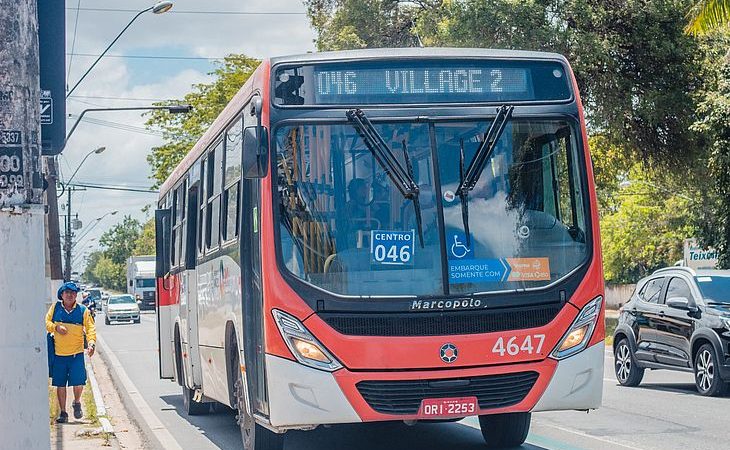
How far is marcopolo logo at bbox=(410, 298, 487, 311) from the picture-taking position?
29.0ft

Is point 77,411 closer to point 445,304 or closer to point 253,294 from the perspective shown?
point 253,294

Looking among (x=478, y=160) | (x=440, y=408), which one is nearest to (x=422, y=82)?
(x=478, y=160)

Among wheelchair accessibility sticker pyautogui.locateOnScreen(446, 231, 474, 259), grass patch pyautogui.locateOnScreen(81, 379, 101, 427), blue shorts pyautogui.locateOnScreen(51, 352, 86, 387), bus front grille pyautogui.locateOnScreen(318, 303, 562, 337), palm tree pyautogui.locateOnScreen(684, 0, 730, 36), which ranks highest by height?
palm tree pyautogui.locateOnScreen(684, 0, 730, 36)

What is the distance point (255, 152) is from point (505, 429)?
12.5ft

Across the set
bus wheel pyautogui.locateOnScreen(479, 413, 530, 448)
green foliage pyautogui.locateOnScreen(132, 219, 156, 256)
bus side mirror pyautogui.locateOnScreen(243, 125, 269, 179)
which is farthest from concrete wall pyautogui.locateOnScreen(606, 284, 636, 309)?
green foliage pyautogui.locateOnScreen(132, 219, 156, 256)

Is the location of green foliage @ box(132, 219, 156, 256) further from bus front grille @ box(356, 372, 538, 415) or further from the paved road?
bus front grille @ box(356, 372, 538, 415)

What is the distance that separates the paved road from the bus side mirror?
3530mm

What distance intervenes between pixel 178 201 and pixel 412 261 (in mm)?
7430

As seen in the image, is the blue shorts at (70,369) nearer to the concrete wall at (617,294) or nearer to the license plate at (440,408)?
the license plate at (440,408)

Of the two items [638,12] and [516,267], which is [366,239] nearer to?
[516,267]

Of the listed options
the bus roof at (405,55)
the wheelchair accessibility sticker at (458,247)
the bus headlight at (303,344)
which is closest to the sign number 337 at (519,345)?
the wheelchair accessibility sticker at (458,247)

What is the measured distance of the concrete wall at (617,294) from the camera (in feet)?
228

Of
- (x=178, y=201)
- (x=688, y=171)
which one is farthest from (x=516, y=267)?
(x=688, y=171)

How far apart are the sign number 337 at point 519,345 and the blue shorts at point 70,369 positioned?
23.6ft
